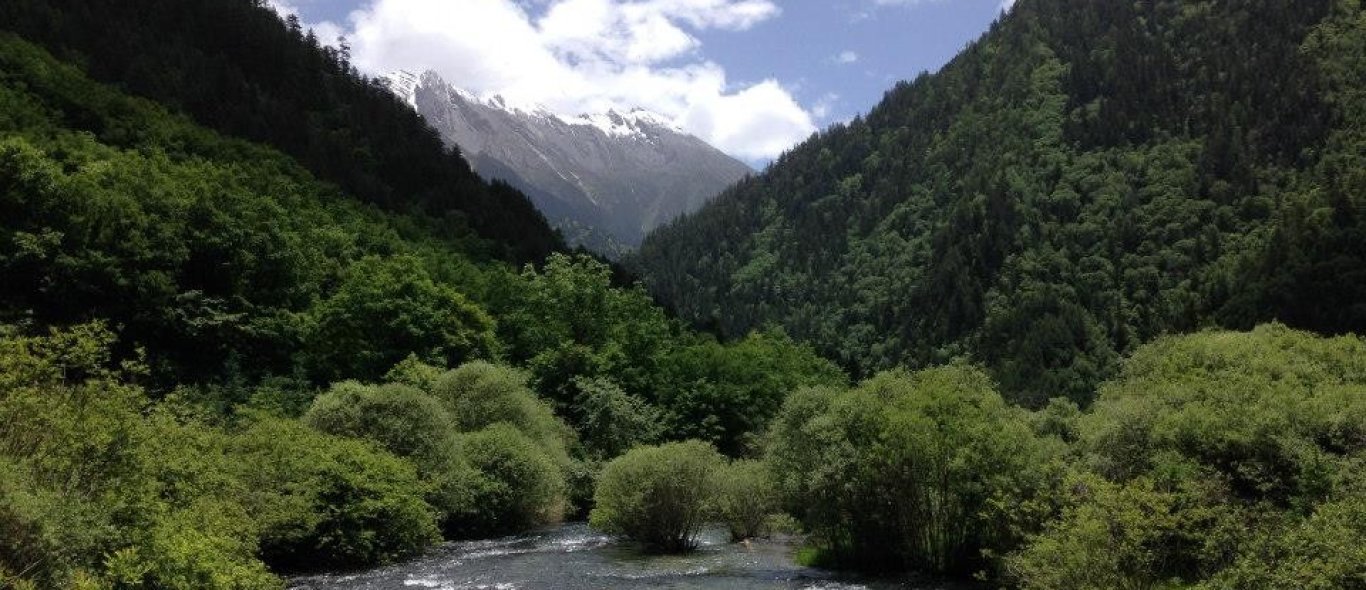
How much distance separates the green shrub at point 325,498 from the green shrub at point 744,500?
Result: 14.8 m

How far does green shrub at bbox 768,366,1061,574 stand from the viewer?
35.5 m

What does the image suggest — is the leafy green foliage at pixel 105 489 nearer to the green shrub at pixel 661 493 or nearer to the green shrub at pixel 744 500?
the green shrub at pixel 661 493

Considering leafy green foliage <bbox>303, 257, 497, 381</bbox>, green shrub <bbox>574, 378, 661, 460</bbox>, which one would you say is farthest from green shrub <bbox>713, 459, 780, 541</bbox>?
leafy green foliage <bbox>303, 257, 497, 381</bbox>

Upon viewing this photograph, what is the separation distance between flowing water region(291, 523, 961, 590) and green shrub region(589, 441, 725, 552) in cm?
133

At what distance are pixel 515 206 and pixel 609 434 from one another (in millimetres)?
85846

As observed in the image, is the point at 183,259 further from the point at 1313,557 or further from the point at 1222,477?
the point at 1313,557

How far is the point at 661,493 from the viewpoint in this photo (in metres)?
45.1

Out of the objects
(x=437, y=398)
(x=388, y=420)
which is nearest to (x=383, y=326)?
(x=437, y=398)

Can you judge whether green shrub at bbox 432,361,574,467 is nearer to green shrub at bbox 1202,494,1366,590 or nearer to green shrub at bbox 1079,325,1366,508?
green shrub at bbox 1079,325,1366,508

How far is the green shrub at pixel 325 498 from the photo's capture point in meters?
36.1

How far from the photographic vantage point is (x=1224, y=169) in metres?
198

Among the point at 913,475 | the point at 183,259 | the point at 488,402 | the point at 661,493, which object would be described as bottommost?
the point at 661,493

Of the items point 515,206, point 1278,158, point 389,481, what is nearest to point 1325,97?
point 1278,158

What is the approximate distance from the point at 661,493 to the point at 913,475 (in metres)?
13.6
